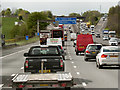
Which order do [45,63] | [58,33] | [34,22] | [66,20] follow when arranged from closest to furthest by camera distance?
[45,63]
[58,33]
[66,20]
[34,22]

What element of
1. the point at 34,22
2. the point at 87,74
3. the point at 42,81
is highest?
the point at 34,22

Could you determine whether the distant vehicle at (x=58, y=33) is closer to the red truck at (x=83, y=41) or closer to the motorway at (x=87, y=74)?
the red truck at (x=83, y=41)

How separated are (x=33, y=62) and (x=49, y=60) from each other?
608 millimetres

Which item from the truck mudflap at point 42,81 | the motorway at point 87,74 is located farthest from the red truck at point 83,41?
the truck mudflap at point 42,81

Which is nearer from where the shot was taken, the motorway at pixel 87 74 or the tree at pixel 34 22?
the motorway at pixel 87 74

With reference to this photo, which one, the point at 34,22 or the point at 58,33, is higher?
the point at 34,22

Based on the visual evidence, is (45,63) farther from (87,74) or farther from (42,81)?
(87,74)

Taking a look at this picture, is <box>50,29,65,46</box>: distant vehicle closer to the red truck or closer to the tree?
the red truck

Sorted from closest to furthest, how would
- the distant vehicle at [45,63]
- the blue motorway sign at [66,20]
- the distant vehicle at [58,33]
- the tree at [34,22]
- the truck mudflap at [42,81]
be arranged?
1. the truck mudflap at [42,81]
2. the distant vehicle at [45,63]
3. the distant vehicle at [58,33]
4. the blue motorway sign at [66,20]
5. the tree at [34,22]

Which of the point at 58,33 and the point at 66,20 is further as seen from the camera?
the point at 66,20

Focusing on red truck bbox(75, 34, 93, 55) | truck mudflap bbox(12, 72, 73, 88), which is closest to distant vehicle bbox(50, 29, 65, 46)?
red truck bbox(75, 34, 93, 55)

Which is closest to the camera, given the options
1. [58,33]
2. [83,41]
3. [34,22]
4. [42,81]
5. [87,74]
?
[42,81]

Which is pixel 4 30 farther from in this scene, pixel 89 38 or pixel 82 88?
pixel 82 88

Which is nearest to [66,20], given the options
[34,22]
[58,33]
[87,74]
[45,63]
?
[58,33]
